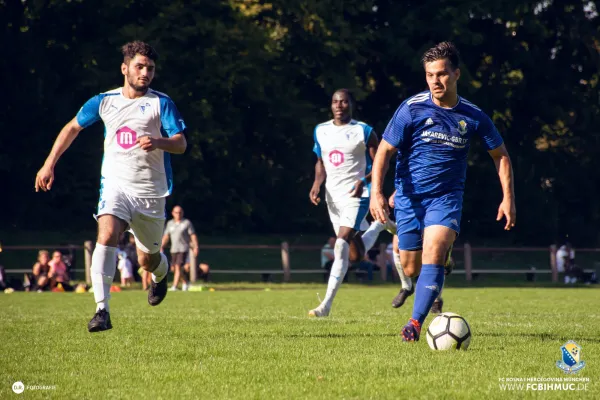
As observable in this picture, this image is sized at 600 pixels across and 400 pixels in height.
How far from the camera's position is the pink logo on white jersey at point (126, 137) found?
9.98 m

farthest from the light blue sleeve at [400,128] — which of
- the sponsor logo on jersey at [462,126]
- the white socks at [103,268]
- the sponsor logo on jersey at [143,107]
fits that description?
the white socks at [103,268]

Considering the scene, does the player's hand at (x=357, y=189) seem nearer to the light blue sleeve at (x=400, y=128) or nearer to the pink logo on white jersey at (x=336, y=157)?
the pink logo on white jersey at (x=336, y=157)

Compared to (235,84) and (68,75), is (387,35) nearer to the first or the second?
(235,84)

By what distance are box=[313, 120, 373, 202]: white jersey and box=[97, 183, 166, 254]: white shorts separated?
11.9ft

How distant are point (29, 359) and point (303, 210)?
34523 millimetres

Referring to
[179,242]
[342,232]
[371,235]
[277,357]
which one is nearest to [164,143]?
[277,357]

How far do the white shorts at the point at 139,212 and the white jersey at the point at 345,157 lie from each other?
364 cm

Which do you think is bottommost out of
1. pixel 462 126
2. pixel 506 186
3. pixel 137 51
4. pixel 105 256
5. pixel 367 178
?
pixel 105 256

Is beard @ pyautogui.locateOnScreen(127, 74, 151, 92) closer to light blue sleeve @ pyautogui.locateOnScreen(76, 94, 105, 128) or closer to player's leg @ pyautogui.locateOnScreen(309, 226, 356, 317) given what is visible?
light blue sleeve @ pyautogui.locateOnScreen(76, 94, 105, 128)

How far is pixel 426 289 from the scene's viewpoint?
8.80 meters

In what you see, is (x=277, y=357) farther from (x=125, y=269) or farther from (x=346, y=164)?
(x=125, y=269)

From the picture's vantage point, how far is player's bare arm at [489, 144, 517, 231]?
29.9ft

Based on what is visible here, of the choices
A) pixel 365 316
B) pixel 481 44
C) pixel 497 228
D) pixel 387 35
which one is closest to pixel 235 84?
pixel 387 35

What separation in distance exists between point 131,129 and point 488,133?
3312mm
